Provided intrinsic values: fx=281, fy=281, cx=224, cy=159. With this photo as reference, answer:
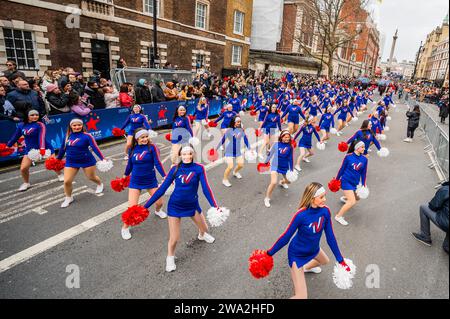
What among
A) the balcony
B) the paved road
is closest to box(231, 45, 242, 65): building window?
the balcony

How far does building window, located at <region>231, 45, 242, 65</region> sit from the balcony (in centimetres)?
1770

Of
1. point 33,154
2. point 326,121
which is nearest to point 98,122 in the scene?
point 33,154

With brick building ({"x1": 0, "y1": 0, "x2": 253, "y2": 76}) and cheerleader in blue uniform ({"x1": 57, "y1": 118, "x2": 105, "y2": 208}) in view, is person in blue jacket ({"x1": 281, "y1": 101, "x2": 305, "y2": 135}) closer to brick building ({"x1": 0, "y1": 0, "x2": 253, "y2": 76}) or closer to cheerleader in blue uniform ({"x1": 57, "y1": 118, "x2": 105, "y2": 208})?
cheerleader in blue uniform ({"x1": 57, "y1": 118, "x2": 105, "y2": 208})

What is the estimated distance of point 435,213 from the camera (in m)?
4.62

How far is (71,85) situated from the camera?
976 centimetres

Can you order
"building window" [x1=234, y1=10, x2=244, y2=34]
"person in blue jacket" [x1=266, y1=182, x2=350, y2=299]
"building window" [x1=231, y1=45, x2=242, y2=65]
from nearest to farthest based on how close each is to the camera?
"person in blue jacket" [x1=266, y1=182, x2=350, y2=299] → "building window" [x1=234, y1=10, x2=244, y2=34] → "building window" [x1=231, y1=45, x2=242, y2=65]

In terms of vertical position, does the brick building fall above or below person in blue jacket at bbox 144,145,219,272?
above

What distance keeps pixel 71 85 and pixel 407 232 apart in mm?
10602

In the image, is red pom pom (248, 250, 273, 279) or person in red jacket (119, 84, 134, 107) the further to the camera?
person in red jacket (119, 84, 134, 107)

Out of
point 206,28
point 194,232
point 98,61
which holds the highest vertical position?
point 206,28

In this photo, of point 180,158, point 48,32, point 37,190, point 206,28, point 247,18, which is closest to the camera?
point 180,158

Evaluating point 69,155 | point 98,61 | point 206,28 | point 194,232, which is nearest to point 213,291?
point 194,232

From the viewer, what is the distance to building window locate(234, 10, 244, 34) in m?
32.5
